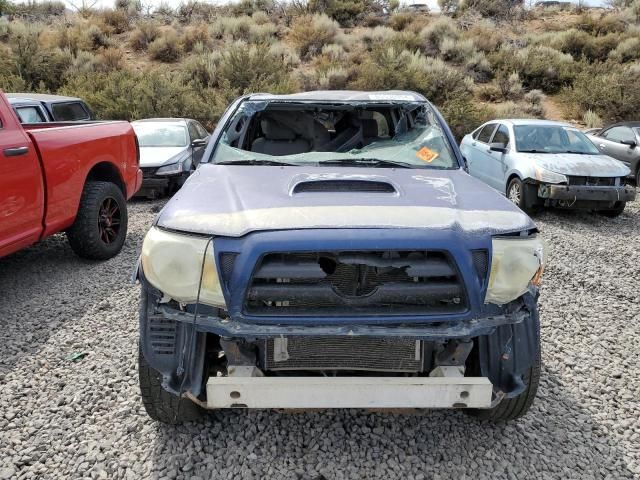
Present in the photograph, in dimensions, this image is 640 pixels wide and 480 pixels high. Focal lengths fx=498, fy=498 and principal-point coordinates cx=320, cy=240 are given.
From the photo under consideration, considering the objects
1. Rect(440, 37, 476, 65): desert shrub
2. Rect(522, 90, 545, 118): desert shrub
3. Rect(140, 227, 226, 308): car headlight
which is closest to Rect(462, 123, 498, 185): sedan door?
Rect(140, 227, 226, 308): car headlight

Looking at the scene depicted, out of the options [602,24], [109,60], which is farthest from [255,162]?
[602,24]

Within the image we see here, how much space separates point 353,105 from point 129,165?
3.28 meters

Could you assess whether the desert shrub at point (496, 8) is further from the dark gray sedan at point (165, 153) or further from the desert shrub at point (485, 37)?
the dark gray sedan at point (165, 153)

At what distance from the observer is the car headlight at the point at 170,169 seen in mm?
8756

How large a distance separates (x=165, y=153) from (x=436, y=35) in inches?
713

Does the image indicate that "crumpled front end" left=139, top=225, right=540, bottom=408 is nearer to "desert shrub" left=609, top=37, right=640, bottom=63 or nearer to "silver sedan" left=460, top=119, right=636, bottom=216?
"silver sedan" left=460, top=119, right=636, bottom=216

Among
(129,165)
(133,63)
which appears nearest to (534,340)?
(129,165)

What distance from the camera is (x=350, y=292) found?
87.2 inches

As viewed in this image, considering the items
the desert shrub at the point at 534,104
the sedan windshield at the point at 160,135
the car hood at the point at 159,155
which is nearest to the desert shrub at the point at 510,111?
the desert shrub at the point at 534,104

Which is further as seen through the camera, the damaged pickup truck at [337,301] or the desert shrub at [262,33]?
the desert shrub at [262,33]

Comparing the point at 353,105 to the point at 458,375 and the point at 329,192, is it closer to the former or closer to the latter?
the point at 329,192

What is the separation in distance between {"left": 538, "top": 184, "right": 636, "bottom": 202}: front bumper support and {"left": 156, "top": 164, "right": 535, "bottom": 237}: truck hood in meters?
5.19

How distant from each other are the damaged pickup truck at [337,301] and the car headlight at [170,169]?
661 centimetres

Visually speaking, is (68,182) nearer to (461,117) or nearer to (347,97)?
(347,97)
